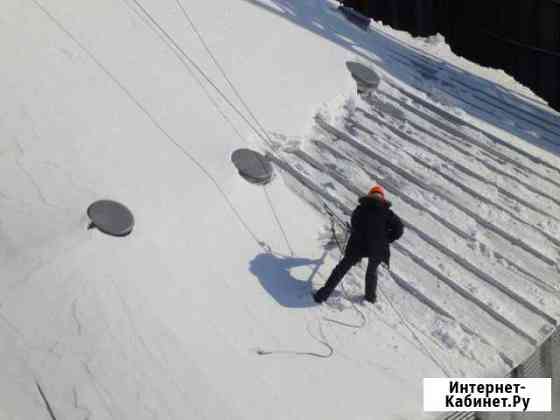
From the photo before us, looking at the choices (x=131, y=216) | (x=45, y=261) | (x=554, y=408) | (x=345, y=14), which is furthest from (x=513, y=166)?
(x=45, y=261)

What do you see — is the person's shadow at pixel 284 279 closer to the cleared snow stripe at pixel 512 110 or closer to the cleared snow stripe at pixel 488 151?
the cleared snow stripe at pixel 488 151

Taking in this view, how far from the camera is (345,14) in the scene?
11.1 m

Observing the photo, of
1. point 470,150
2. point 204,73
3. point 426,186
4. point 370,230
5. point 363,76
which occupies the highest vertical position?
point 363,76

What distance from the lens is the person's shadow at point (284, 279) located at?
646 cm

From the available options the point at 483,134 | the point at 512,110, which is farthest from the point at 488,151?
the point at 512,110

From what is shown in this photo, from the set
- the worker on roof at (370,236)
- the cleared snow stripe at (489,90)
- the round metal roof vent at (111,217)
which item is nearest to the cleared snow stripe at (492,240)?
the worker on roof at (370,236)

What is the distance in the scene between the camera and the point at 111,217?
634 centimetres

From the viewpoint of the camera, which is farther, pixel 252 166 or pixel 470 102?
pixel 470 102

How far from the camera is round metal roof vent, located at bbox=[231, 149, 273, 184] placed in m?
7.35

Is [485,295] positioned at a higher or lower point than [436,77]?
lower

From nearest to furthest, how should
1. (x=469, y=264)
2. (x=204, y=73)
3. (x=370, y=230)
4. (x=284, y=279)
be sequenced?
(x=370, y=230) < (x=284, y=279) < (x=469, y=264) < (x=204, y=73)

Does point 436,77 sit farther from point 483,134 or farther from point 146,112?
point 146,112

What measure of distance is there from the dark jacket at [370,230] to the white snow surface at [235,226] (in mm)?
549

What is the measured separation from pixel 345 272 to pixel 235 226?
118 centimetres
